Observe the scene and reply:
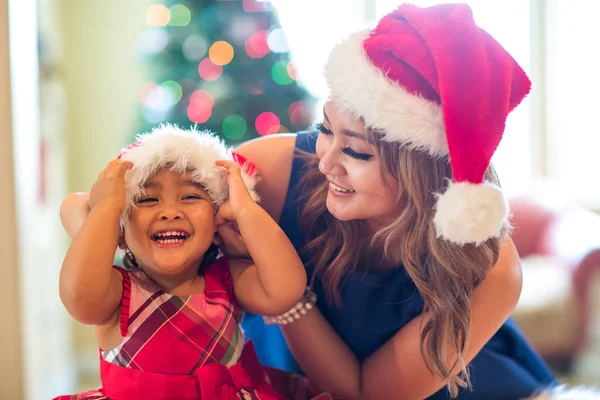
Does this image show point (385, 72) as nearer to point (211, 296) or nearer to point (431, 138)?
point (431, 138)

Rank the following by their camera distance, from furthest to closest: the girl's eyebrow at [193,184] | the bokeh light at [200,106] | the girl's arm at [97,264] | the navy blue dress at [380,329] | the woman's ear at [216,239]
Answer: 1. the bokeh light at [200,106]
2. the navy blue dress at [380,329]
3. the woman's ear at [216,239]
4. the girl's eyebrow at [193,184]
5. the girl's arm at [97,264]

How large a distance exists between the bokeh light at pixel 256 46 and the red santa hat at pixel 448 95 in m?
1.63

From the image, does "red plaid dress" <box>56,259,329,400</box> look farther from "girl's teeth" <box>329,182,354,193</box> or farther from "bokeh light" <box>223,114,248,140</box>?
"bokeh light" <box>223,114,248,140</box>

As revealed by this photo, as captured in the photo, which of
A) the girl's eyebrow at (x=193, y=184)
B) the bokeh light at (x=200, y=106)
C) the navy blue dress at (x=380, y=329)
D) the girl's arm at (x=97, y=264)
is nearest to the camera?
the girl's arm at (x=97, y=264)

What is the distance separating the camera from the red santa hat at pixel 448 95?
108 cm

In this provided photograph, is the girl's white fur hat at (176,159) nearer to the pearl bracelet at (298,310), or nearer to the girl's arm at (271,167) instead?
the girl's arm at (271,167)

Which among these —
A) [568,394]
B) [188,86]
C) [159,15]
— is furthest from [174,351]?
[159,15]

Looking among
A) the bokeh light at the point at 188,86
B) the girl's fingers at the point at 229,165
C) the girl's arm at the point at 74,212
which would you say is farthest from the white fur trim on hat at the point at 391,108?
the bokeh light at the point at 188,86

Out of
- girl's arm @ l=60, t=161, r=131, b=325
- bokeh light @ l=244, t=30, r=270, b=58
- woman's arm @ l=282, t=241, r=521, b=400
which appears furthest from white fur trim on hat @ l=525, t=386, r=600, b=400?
bokeh light @ l=244, t=30, r=270, b=58

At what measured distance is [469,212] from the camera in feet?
3.57

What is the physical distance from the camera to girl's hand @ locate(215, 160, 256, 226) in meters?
1.21

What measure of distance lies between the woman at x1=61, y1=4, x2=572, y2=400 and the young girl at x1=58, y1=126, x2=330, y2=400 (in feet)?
0.44

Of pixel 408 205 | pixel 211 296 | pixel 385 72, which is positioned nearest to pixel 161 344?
pixel 211 296

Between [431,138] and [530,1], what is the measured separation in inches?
115
